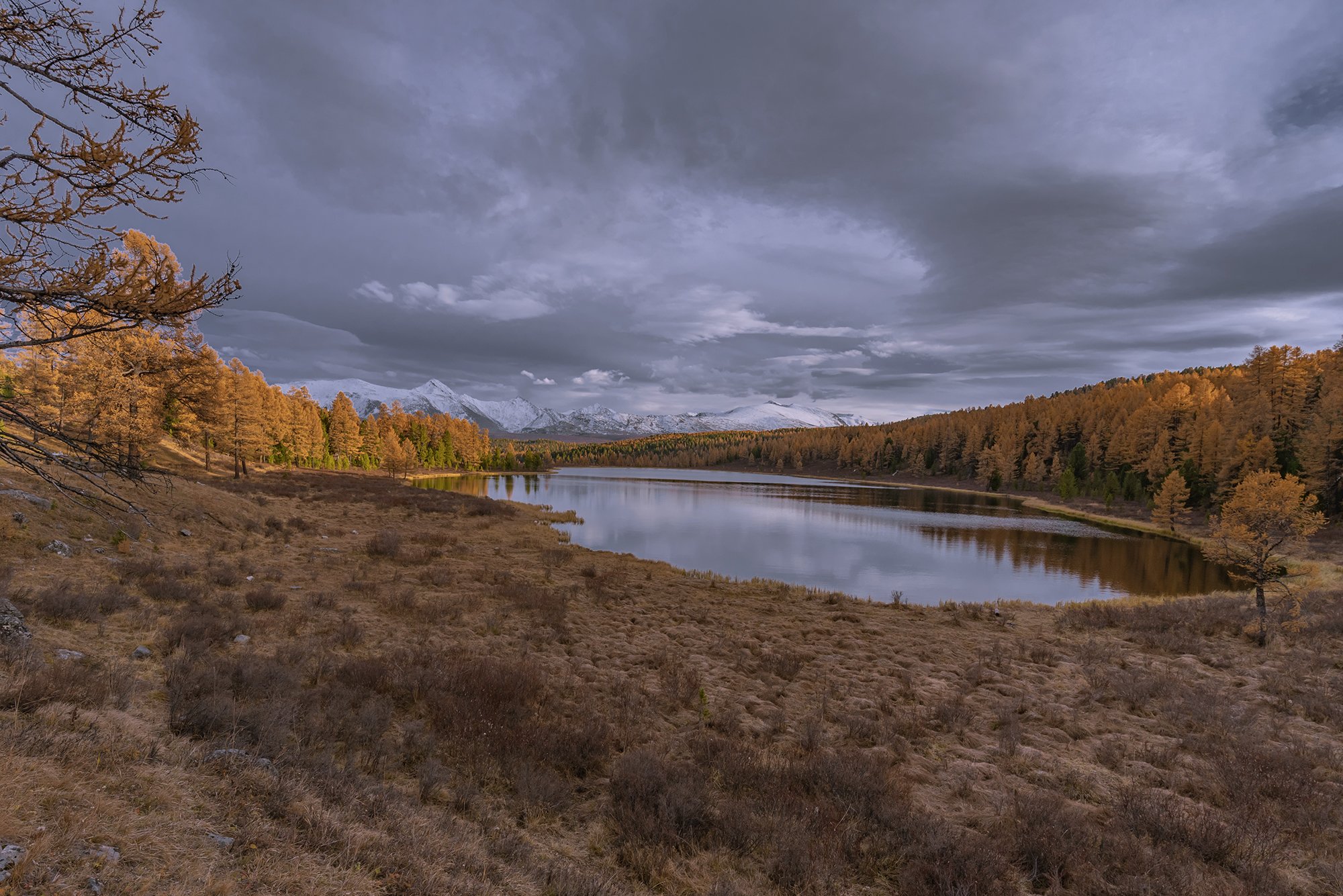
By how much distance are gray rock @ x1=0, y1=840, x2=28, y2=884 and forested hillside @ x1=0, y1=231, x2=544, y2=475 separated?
2.74 m

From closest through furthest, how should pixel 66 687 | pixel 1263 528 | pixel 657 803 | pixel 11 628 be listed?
pixel 66 687 < pixel 657 803 < pixel 11 628 < pixel 1263 528

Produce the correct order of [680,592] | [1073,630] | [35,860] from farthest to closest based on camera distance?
[680,592] → [1073,630] → [35,860]

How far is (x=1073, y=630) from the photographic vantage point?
1914 centimetres

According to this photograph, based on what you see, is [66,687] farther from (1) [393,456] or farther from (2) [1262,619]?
(1) [393,456]

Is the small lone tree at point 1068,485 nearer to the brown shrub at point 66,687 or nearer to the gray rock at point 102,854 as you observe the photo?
the brown shrub at point 66,687

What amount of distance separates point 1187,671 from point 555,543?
28590mm

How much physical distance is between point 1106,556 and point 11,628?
56372mm

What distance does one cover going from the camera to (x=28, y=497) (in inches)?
595

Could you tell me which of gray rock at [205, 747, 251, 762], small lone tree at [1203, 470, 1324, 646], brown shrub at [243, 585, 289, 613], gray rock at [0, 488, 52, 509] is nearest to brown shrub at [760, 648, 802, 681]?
gray rock at [205, 747, 251, 762]

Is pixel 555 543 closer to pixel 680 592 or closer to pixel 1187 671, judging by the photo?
pixel 680 592

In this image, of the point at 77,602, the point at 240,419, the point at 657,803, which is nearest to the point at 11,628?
the point at 77,602

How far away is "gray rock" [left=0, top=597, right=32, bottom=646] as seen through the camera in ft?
24.3

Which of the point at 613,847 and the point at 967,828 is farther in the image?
the point at 967,828

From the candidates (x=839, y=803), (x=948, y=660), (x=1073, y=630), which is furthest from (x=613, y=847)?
(x=1073, y=630)
